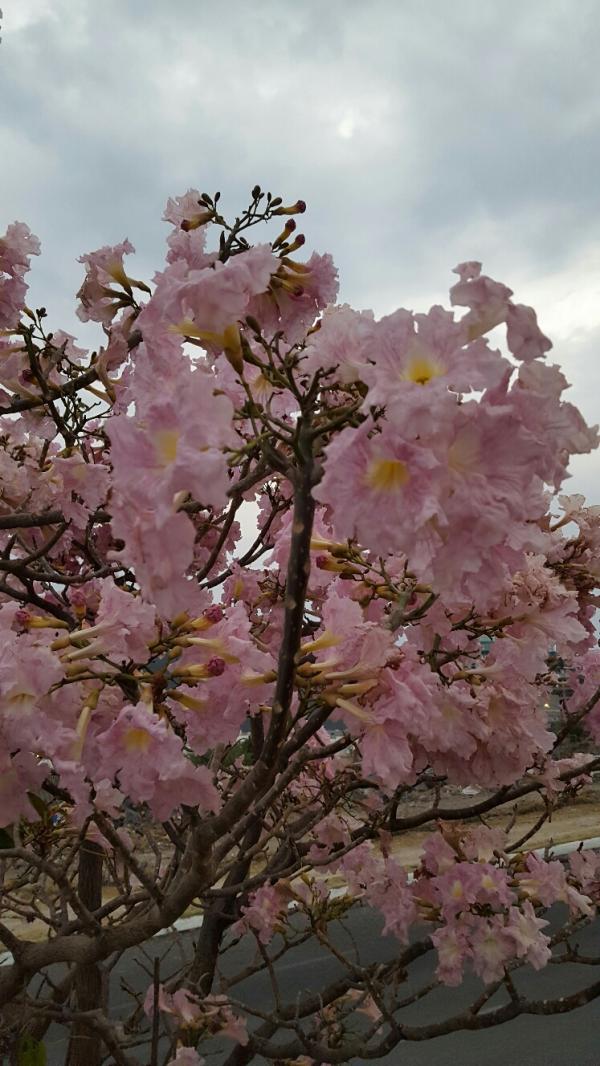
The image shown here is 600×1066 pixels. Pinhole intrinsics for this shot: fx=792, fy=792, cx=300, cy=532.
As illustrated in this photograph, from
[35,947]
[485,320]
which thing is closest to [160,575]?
[485,320]

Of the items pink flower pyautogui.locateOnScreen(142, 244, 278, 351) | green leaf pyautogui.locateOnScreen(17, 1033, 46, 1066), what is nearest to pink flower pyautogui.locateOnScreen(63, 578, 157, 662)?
pink flower pyautogui.locateOnScreen(142, 244, 278, 351)

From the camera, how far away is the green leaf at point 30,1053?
8.56 feet

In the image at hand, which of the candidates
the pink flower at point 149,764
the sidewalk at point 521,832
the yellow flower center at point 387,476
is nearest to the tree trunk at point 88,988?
the pink flower at point 149,764

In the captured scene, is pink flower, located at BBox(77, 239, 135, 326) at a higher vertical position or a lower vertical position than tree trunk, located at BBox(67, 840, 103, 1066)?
higher

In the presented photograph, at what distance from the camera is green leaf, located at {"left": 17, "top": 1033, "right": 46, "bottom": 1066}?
2.61 m

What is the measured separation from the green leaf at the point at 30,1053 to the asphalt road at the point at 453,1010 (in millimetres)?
2612

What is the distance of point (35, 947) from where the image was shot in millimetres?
2041

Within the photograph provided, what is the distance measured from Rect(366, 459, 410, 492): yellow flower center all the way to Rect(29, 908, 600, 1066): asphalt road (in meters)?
5.04

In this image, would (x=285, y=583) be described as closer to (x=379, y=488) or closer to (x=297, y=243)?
(x=379, y=488)

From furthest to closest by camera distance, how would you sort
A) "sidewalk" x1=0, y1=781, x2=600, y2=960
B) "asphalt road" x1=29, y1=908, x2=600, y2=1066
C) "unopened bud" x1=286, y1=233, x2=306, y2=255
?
"sidewalk" x1=0, y1=781, x2=600, y2=960 → "asphalt road" x1=29, y1=908, x2=600, y2=1066 → "unopened bud" x1=286, y1=233, x2=306, y2=255

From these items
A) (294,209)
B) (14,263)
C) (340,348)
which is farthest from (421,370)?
(14,263)

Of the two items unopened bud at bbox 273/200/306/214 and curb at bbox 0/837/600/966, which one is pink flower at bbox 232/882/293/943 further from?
unopened bud at bbox 273/200/306/214

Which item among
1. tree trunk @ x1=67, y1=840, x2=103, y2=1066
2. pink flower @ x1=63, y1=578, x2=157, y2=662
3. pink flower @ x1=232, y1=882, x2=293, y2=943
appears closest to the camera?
pink flower @ x1=63, y1=578, x2=157, y2=662

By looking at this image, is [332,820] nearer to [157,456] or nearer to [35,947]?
[35,947]
